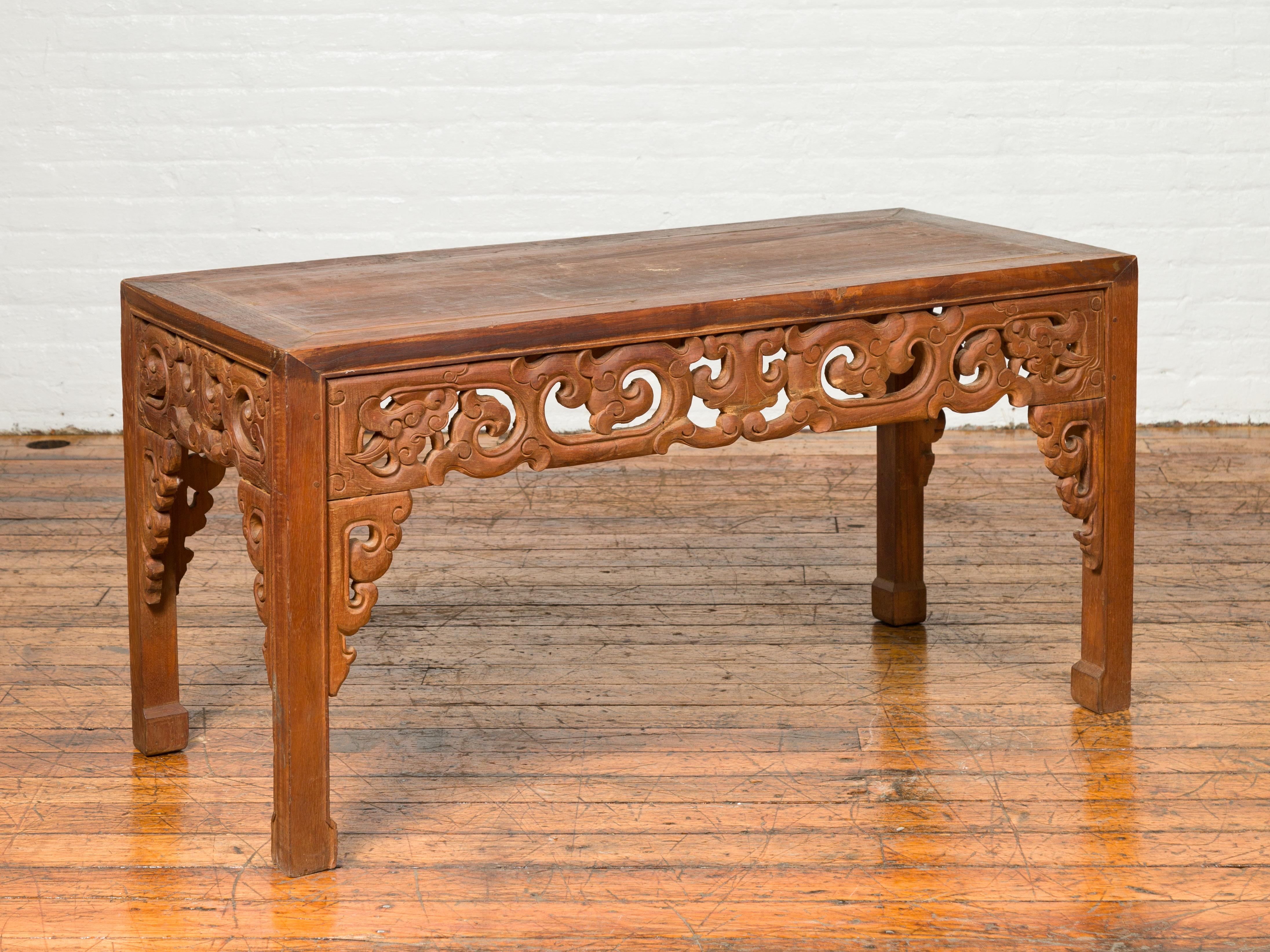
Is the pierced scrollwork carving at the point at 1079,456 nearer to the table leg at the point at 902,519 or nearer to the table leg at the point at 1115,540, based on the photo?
the table leg at the point at 1115,540

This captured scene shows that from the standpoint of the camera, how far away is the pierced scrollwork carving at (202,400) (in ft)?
7.68

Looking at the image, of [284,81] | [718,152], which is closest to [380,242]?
[284,81]

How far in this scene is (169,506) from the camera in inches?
106

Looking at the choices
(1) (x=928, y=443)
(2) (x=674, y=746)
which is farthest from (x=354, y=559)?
(1) (x=928, y=443)

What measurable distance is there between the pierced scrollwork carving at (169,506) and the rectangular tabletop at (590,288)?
24cm

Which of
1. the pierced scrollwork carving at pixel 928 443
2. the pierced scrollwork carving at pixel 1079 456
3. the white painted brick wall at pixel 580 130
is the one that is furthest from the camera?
the white painted brick wall at pixel 580 130

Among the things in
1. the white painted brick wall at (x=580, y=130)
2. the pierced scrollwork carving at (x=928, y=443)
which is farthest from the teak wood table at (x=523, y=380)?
the white painted brick wall at (x=580, y=130)

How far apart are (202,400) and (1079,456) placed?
1.45 meters

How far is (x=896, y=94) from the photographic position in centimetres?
507

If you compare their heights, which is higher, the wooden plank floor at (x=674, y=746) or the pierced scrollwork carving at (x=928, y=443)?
the pierced scrollwork carving at (x=928, y=443)

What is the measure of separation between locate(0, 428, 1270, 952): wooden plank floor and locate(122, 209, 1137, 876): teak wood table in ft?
0.55

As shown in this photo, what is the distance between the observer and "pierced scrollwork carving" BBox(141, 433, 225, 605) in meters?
2.66

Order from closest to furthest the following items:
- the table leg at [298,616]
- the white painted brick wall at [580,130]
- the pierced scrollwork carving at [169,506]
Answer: the table leg at [298,616]
the pierced scrollwork carving at [169,506]
the white painted brick wall at [580,130]

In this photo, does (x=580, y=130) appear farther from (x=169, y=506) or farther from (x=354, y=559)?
(x=354, y=559)
